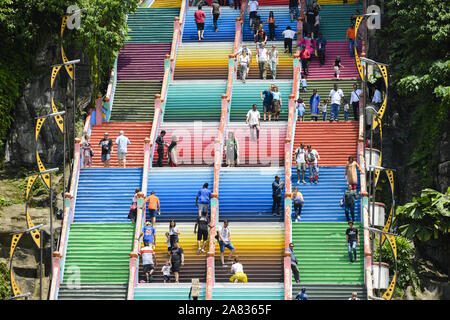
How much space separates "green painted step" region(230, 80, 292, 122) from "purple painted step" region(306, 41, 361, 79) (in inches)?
72.4

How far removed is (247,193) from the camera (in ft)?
120

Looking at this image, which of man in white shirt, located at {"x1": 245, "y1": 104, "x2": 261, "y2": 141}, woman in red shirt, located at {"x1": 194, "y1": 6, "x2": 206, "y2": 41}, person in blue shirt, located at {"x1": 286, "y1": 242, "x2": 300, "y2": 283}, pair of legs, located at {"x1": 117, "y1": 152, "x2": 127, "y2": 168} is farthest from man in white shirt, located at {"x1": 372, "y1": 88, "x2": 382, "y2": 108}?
pair of legs, located at {"x1": 117, "y1": 152, "x2": 127, "y2": 168}

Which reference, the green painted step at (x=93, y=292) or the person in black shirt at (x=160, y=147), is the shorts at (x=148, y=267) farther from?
the person in black shirt at (x=160, y=147)

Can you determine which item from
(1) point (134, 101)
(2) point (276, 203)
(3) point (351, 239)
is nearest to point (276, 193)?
(2) point (276, 203)

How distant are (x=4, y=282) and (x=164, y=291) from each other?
669 cm

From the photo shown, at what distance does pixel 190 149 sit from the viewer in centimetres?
3888

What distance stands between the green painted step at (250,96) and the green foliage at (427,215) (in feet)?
22.0

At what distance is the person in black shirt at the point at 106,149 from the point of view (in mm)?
37719

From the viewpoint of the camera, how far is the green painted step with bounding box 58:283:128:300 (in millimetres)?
33531

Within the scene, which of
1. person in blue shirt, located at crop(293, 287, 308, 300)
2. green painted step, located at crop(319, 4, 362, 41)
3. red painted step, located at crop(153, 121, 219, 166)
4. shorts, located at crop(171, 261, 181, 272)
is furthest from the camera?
green painted step, located at crop(319, 4, 362, 41)

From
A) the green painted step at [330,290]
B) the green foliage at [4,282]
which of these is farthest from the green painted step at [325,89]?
the green foliage at [4,282]

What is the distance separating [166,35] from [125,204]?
10854 millimetres

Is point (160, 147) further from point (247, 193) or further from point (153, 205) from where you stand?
point (247, 193)

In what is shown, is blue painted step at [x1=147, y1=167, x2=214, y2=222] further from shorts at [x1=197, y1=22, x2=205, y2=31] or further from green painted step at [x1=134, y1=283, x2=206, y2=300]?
shorts at [x1=197, y1=22, x2=205, y2=31]
